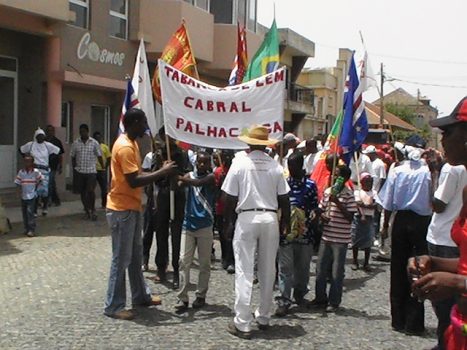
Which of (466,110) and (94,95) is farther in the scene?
(94,95)

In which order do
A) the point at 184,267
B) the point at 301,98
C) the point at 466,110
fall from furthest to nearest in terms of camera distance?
the point at 301,98 → the point at 184,267 → the point at 466,110

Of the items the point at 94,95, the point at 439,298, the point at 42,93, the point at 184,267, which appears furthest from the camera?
the point at 94,95

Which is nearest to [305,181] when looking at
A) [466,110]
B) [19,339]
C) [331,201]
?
[331,201]

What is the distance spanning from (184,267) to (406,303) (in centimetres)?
220

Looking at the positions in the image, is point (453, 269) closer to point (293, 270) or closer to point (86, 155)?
point (293, 270)

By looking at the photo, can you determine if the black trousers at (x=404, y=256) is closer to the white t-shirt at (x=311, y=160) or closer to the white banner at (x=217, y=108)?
the white banner at (x=217, y=108)

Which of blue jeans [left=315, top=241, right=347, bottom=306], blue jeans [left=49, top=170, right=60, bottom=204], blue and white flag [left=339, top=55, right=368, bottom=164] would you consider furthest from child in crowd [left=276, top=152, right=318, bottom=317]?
blue jeans [left=49, top=170, right=60, bottom=204]

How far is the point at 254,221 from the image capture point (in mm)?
6180

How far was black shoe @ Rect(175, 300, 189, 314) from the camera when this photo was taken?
6.80 metres

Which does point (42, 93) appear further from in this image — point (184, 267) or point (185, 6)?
point (184, 267)

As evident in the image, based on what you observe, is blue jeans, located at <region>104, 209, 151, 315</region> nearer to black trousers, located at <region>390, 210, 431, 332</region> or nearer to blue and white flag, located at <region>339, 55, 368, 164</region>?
black trousers, located at <region>390, 210, 431, 332</region>

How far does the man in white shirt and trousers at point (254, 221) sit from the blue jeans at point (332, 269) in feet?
3.56

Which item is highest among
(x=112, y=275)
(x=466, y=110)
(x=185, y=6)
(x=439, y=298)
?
(x=185, y=6)

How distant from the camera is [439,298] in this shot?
284cm
